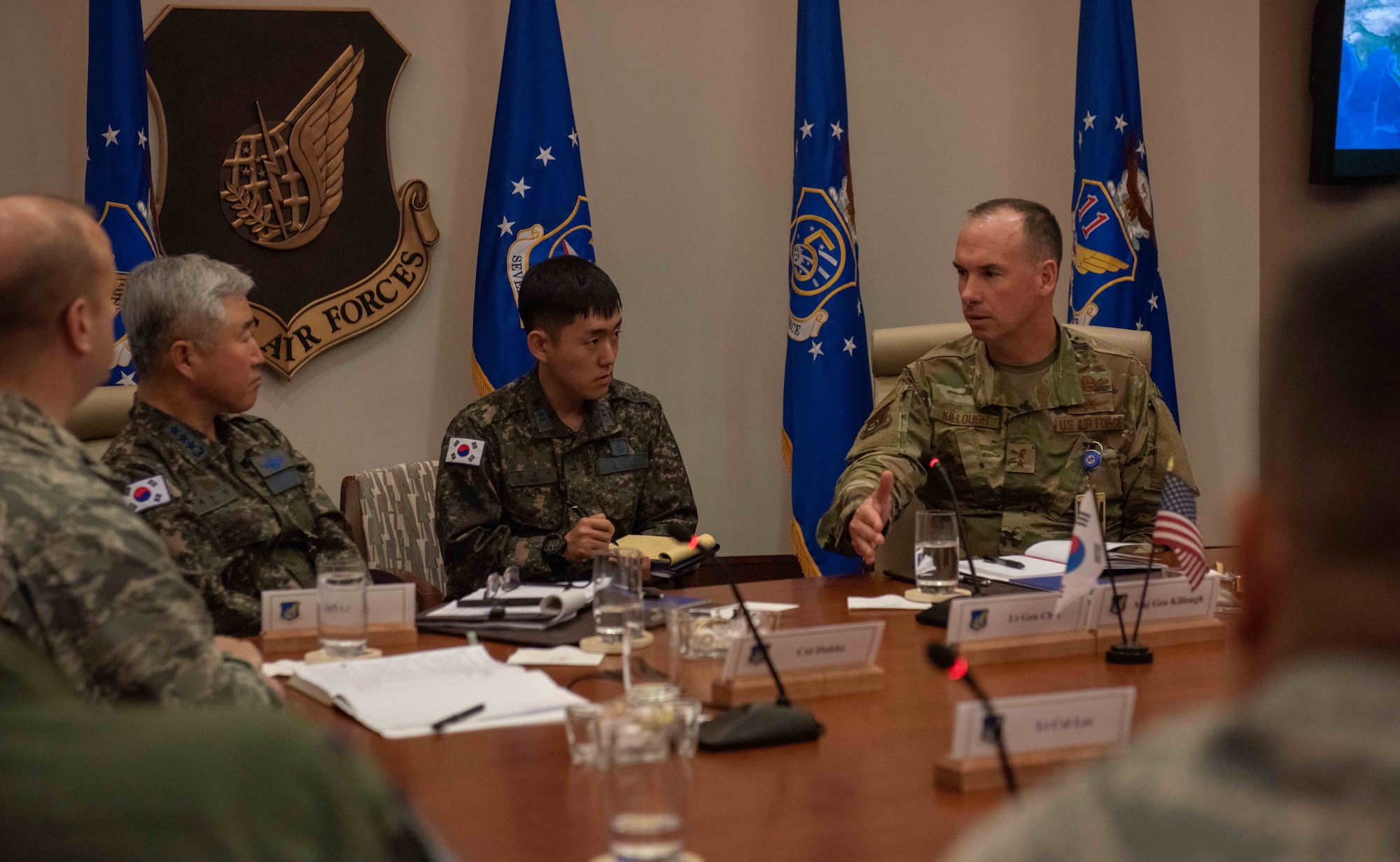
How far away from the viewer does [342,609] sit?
1974mm

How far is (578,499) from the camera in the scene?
10.8 feet

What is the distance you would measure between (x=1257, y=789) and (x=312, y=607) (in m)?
1.90

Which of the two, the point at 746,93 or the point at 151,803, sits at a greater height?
the point at 746,93


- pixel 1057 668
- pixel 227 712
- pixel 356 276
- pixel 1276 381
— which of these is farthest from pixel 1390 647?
pixel 356 276

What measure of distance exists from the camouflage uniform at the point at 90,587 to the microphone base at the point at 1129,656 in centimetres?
Result: 129

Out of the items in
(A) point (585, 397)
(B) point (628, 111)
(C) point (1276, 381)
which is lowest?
(A) point (585, 397)

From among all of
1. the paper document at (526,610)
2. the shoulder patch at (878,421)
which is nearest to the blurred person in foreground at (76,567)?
the paper document at (526,610)

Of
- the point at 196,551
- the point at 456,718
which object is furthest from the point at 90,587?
the point at 196,551

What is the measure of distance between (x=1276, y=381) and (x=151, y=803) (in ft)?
1.81

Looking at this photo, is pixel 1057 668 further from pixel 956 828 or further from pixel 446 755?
pixel 446 755

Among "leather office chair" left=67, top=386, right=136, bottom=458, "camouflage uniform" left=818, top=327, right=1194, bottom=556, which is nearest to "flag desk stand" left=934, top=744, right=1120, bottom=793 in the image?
"camouflage uniform" left=818, top=327, right=1194, bottom=556

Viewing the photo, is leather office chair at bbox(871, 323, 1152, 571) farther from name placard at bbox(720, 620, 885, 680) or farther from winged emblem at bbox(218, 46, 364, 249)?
winged emblem at bbox(218, 46, 364, 249)

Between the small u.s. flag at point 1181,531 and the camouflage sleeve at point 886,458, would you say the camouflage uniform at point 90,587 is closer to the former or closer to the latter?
the small u.s. flag at point 1181,531

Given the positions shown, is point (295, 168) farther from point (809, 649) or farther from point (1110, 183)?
point (809, 649)
